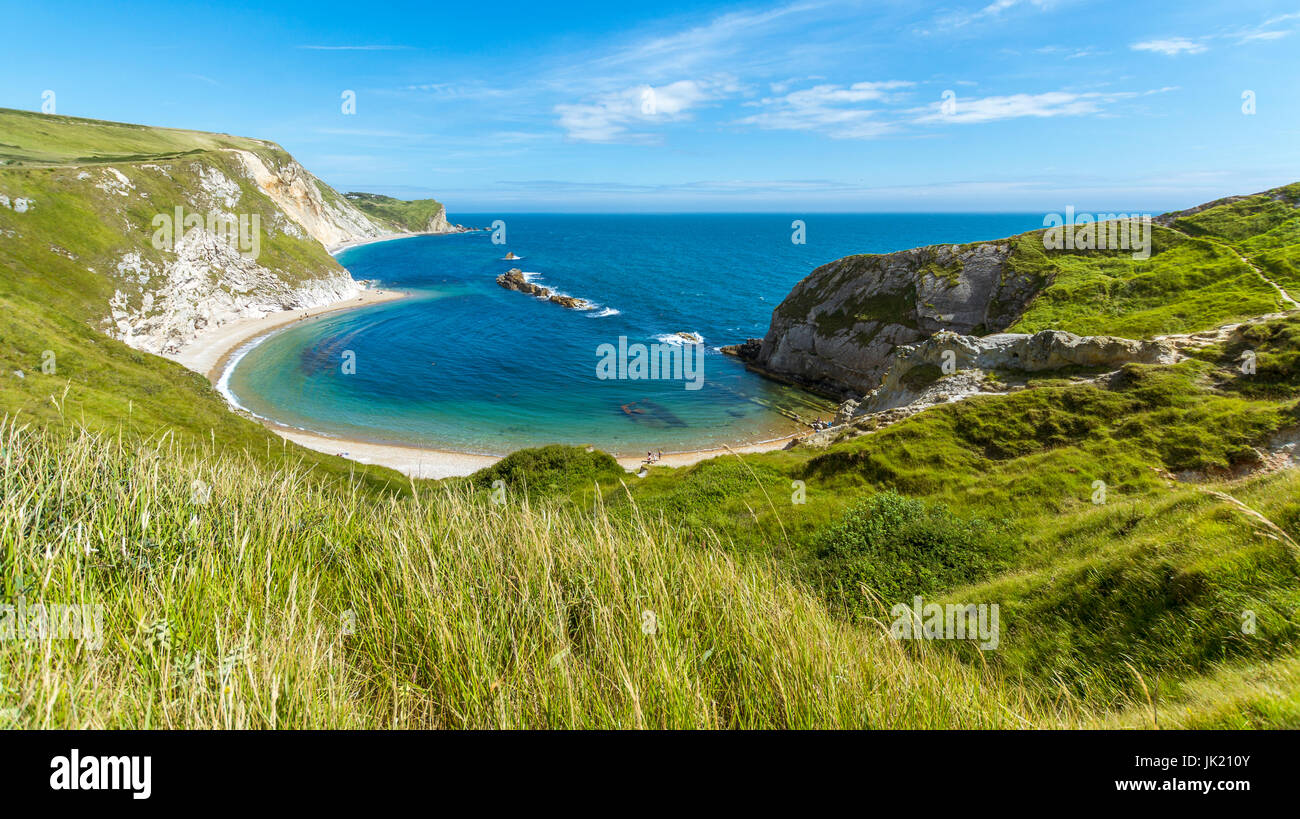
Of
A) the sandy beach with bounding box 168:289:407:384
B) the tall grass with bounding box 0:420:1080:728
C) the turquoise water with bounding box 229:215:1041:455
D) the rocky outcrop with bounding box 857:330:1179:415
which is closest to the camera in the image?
the tall grass with bounding box 0:420:1080:728

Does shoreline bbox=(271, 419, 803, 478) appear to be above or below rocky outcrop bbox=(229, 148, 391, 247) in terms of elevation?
below

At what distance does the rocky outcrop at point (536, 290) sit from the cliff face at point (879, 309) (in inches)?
1770

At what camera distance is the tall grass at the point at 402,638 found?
3.92m

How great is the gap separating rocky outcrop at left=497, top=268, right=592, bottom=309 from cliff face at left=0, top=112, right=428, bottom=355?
1271 inches

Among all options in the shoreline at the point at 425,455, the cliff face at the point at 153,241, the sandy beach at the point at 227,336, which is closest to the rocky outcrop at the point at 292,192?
the cliff face at the point at 153,241

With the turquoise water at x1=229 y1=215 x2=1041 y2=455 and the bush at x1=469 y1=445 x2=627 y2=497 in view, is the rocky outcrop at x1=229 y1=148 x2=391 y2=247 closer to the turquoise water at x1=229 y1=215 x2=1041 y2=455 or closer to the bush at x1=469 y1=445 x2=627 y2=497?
the turquoise water at x1=229 y1=215 x2=1041 y2=455

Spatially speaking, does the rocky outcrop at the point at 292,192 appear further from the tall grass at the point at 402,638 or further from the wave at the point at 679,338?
the tall grass at the point at 402,638

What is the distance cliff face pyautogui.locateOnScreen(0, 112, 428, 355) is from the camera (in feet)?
195

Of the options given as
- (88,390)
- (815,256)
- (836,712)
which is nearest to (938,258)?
(836,712)

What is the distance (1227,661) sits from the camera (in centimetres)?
631

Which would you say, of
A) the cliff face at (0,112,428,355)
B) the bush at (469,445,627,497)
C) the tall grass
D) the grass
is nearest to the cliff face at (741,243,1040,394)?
the grass

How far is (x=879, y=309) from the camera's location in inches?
2285
